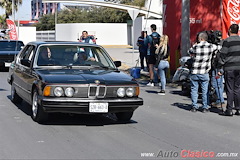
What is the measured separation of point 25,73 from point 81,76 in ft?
5.81

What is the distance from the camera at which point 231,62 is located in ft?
36.2

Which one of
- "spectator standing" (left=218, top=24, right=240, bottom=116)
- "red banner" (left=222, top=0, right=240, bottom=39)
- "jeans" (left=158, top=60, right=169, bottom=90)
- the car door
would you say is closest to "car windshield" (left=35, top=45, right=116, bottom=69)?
the car door

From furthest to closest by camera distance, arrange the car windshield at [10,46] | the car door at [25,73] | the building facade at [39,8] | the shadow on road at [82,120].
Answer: the building facade at [39,8] < the car windshield at [10,46] < the car door at [25,73] < the shadow on road at [82,120]

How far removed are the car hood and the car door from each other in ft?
1.55

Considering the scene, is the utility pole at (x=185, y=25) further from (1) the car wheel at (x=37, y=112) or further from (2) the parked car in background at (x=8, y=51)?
(1) the car wheel at (x=37, y=112)

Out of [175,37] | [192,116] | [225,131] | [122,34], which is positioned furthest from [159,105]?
[122,34]

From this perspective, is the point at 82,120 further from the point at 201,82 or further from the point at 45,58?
the point at 201,82

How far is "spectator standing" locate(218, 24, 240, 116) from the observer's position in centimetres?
1096

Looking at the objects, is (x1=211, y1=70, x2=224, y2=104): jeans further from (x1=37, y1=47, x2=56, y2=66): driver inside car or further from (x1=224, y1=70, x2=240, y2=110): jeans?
(x1=37, y1=47, x2=56, y2=66): driver inside car

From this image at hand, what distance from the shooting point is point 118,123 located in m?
9.95

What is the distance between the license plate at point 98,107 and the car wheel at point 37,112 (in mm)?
949

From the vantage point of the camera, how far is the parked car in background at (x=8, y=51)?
75.4ft

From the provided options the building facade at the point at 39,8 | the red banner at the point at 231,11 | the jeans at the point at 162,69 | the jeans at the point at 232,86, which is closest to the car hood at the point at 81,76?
the jeans at the point at 232,86

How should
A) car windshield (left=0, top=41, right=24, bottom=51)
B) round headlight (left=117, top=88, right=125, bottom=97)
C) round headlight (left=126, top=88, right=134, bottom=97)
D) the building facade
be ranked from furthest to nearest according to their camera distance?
the building facade
car windshield (left=0, top=41, right=24, bottom=51)
round headlight (left=126, top=88, right=134, bottom=97)
round headlight (left=117, top=88, right=125, bottom=97)
